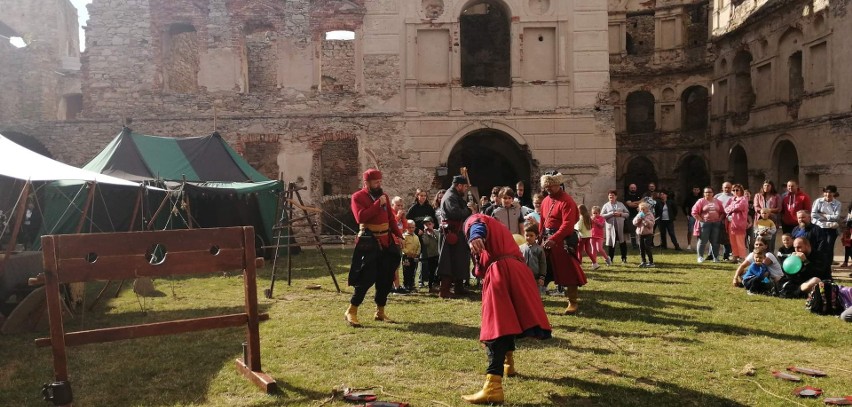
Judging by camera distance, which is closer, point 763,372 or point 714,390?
point 714,390

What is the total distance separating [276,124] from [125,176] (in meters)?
6.28

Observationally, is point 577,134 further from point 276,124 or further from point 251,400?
point 251,400

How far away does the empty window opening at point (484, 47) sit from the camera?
22453 mm

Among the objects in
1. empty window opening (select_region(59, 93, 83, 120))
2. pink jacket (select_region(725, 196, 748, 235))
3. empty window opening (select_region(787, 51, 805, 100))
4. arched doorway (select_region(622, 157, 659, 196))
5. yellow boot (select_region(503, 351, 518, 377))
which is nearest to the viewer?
yellow boot (select_region(503, 351, 518, 377))

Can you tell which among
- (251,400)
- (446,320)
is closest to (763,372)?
(446,320)

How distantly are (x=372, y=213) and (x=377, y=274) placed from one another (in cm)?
76

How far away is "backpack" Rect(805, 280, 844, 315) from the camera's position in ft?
24.6

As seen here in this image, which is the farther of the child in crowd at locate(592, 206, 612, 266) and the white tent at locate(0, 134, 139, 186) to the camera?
the child in crowd at locate(592, 206, 612, 266)

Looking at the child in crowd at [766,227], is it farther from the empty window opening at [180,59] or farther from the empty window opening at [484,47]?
the empty window opening at [180,59]

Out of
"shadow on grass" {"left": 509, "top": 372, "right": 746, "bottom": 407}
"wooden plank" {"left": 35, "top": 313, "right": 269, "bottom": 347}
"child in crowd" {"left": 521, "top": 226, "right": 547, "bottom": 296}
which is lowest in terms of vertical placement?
"shadow on grass" {"left": 509, "top": 372, "right": 746, "bottom": 407}

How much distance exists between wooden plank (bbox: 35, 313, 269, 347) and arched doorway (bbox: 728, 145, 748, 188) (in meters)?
23.2

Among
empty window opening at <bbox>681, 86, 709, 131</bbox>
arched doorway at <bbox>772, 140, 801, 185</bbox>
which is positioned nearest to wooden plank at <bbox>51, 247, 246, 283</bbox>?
arched doorway at <bbox>772, 140, 801, 185</bbox>

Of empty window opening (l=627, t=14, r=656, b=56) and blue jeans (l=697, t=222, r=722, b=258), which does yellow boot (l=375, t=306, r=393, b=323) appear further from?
empty window opening (l=627, t=14, r=656, b=56)

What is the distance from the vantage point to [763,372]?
17.2 ft
